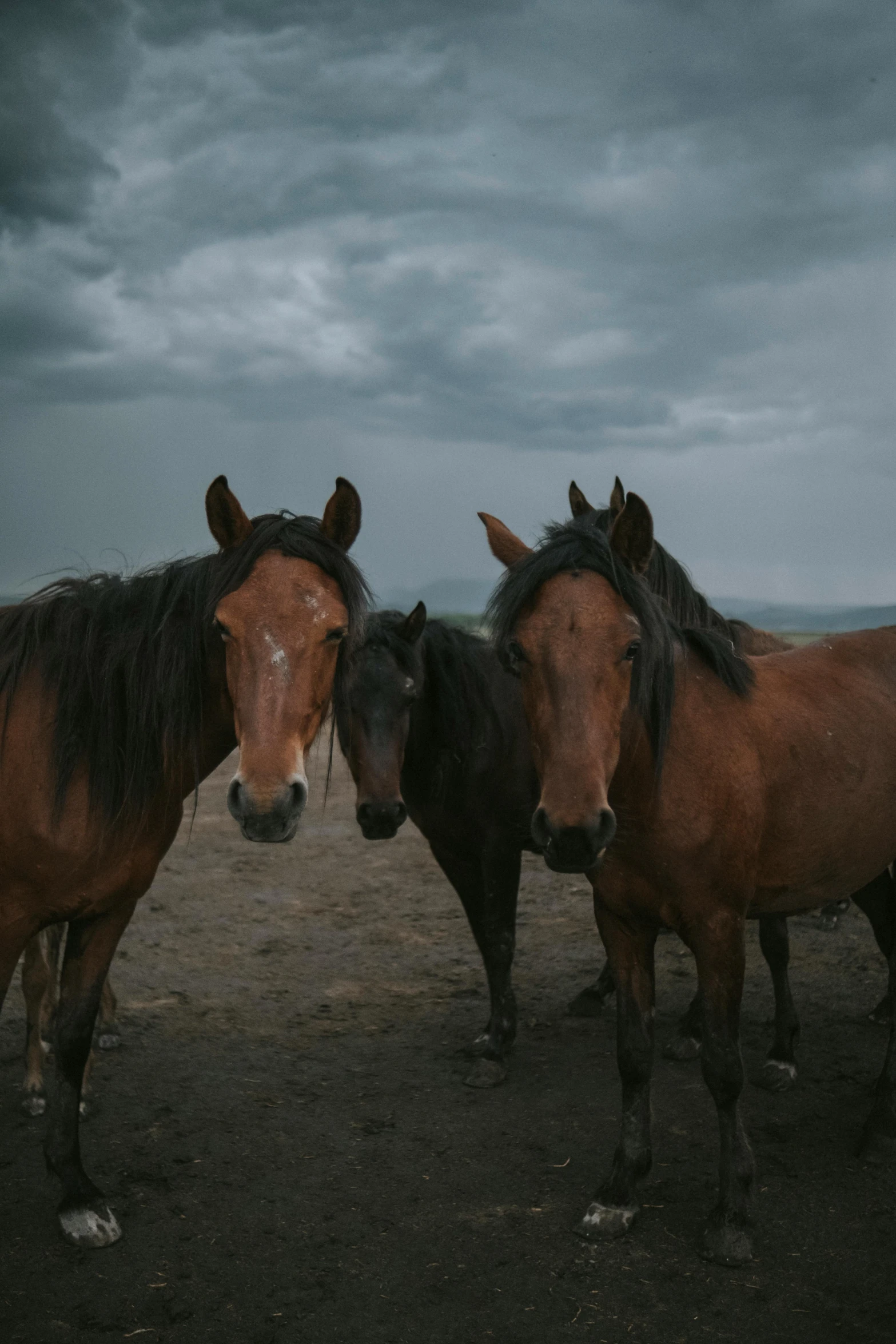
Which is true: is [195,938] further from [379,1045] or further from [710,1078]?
[710,1078]

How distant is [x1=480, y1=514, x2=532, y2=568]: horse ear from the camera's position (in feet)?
12.0

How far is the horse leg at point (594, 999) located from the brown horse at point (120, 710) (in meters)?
2.96

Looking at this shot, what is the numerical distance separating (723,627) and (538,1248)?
307 centimetres

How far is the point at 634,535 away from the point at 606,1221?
8.21 feet

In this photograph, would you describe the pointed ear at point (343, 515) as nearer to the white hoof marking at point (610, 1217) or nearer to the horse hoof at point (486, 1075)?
the white hoof marking at point (610, 1217)

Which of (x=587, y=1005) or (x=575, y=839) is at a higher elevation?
(x=575, y=839)

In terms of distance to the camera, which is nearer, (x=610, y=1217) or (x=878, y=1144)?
(x=610, y=1217)

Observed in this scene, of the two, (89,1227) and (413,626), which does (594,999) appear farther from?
(89,1227)

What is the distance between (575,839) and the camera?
2758 millimetres

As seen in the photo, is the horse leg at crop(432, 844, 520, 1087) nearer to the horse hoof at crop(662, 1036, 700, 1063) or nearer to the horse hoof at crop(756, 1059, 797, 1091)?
the horse hoof at crop(662, 1036, 700, 1063)

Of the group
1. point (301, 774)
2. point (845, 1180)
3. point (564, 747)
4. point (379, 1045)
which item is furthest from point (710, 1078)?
point (379, 1045)

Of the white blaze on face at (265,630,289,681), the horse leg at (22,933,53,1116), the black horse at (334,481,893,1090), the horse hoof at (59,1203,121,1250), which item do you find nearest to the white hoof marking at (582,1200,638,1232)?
the black horse at (334,481,893,1090)

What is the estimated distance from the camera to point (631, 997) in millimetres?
3486

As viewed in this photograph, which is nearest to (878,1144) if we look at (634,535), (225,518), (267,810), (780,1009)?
(780,1009)
